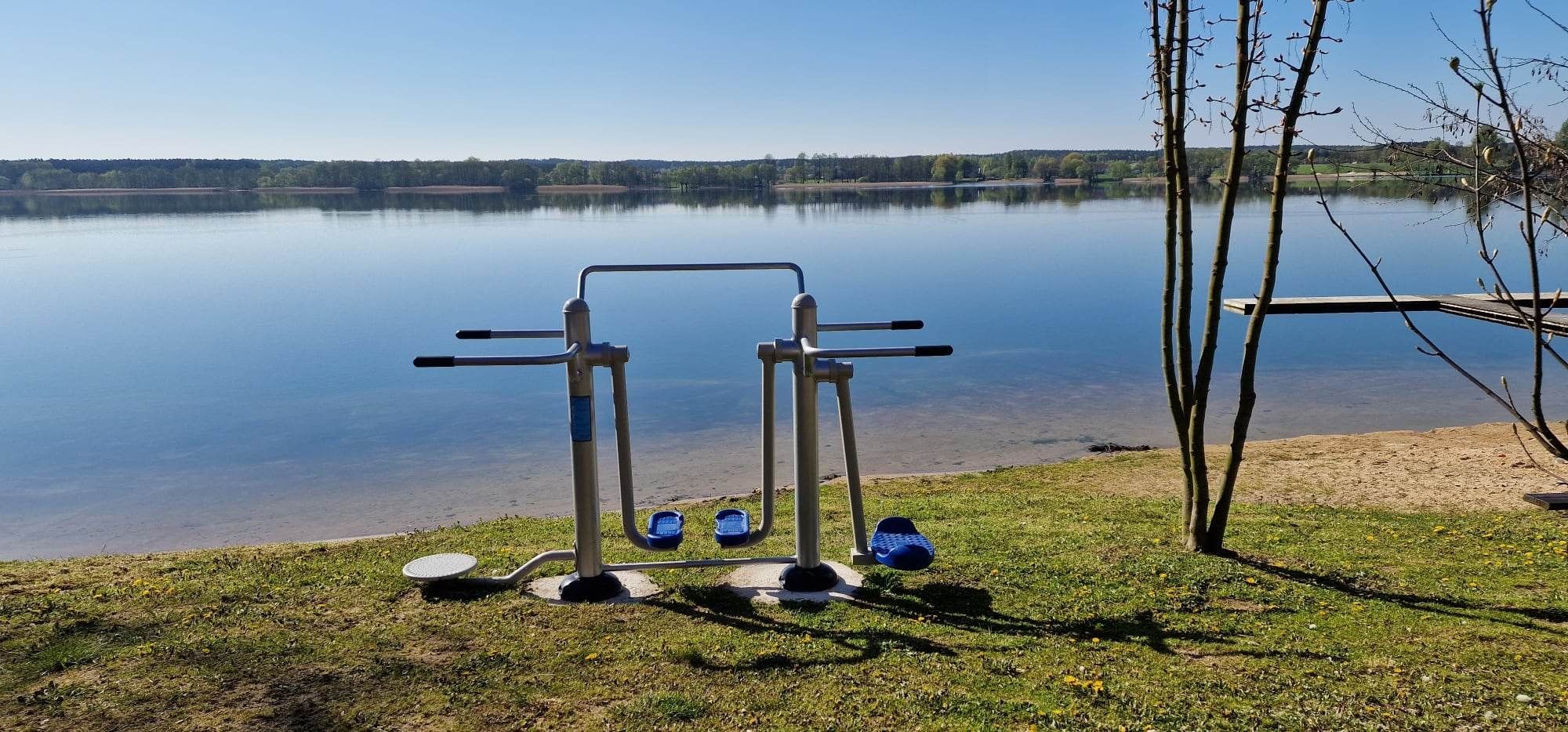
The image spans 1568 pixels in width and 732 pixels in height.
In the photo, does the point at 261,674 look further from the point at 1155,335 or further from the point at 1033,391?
the point at 1155,335

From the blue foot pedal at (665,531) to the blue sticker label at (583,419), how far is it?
73cm

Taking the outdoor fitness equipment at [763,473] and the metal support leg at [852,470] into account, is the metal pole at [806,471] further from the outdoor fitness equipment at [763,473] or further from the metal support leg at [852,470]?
the metal support leg at [852,470]

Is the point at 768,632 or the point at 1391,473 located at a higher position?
the point at 768,632

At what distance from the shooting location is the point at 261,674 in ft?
15.5

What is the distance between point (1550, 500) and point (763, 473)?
661cm

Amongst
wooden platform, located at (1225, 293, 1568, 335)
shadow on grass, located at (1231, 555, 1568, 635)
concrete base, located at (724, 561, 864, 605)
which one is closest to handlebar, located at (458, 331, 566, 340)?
concrete base, located at (724, 561, 864, 605)

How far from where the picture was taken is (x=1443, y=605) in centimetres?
564

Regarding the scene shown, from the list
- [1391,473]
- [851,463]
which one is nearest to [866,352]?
[851,463]

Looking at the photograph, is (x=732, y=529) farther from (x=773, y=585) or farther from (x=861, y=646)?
(x=861, y=646)

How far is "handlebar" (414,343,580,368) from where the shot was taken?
5227mm

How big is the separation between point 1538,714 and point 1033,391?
16.4 meters

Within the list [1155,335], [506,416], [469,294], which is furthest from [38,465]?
[1155,335]

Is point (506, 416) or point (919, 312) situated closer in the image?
point (506, 416)

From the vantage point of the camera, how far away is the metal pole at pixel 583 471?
5.81m
